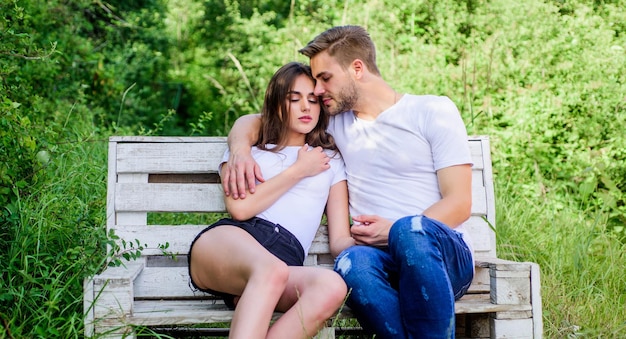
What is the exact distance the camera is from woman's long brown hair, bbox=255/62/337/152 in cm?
283

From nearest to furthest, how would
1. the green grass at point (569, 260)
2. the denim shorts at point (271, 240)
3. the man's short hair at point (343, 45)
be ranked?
the denim shorts at point (271, 240) → the man's short hair at point (343, 45) → the green grass at point (569, 260)

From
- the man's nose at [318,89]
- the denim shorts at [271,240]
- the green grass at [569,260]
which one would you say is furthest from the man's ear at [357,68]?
the green grass at [569,260]

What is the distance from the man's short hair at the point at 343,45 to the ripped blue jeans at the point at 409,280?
84 cm

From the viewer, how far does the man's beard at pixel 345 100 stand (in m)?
2.86

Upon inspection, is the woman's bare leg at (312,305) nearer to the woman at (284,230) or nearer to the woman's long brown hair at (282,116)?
the woman at (284,230)

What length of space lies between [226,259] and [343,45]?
1059mm

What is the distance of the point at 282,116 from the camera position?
2.86m

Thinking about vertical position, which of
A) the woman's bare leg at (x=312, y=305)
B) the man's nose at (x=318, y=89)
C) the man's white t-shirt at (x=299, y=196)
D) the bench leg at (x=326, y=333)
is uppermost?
the man's nose at (x=318, y=89)

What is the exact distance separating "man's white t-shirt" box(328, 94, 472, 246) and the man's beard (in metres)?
0.10

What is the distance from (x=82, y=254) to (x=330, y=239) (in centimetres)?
96

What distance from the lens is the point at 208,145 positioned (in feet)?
9.48

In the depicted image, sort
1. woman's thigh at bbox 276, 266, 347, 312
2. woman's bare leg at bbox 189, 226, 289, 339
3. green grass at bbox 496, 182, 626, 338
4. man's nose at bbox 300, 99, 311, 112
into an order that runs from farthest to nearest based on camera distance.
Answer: green grass at bbox 496, 182, 626, 338, man's nose at bbox 300, 99, 311, 112, woman's thigh at bbox 276, 266, 347, 312, woman's bare leg at bbox 189, 226, 289, 339

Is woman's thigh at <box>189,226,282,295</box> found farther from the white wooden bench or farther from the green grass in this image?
the green grass

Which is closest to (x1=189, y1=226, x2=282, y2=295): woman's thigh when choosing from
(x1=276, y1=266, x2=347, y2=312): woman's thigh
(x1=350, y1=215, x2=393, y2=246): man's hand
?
(x1=276, y1=266, x2=347, y2=312): woman's thigh
